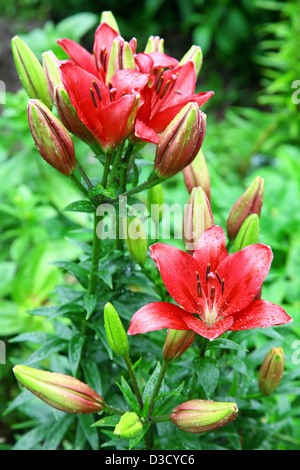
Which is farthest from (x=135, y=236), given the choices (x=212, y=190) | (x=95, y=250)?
(x=212, y=190)

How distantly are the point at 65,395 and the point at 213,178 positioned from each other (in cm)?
131

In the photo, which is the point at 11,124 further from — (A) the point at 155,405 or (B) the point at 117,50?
(A) the point at 155,405

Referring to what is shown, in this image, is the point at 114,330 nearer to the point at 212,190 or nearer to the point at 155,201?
the point at 155,201

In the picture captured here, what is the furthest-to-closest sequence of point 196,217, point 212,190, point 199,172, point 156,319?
point 212,190, point 199,172, point 196,217, point 156,319

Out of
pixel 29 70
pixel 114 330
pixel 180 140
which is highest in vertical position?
pixel 29 70

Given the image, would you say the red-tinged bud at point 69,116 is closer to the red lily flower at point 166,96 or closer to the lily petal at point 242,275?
the red lily flower at point 166,96

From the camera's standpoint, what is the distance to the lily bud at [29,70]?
70cm

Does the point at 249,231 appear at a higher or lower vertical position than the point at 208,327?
higher

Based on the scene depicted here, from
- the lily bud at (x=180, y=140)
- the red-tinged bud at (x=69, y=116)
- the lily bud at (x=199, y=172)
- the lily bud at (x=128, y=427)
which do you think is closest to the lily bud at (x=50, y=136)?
the red-tinged bud at (x=69, y=116)

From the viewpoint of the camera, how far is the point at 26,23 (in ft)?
10.8

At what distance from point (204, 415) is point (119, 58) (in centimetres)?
48

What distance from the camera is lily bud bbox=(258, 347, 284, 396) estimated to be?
2.50 feet

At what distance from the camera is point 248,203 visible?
77cm

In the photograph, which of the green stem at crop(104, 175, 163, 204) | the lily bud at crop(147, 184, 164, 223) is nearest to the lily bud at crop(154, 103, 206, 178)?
the green stem at crop(104, 175, 163, 204)
